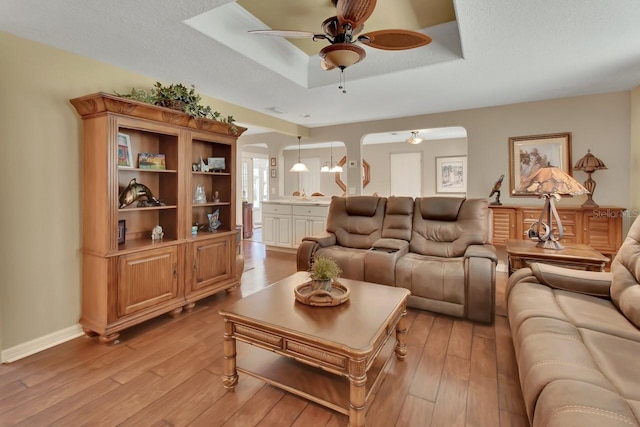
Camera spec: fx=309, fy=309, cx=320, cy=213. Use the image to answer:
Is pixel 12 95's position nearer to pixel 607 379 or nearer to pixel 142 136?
pixel 142 136

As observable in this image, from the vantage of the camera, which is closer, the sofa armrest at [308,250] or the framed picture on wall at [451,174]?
the sofa armrest at [308,250]

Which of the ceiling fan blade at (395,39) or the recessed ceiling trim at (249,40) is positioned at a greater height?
the recessed ceiling trim at (249,40)

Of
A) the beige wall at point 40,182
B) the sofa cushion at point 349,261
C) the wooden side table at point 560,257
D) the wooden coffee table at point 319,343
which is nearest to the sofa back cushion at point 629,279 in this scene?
the wooden side table at point 560,257

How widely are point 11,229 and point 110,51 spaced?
5.17 ft

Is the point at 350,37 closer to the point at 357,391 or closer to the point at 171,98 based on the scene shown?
the point at 171,98

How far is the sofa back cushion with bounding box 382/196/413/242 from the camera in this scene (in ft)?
11.7

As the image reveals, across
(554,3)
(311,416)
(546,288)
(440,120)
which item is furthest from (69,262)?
(440,120)

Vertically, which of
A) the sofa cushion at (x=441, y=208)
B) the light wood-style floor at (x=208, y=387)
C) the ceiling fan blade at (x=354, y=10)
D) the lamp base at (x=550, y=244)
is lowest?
the light wood-style floor at (x=208, y=387)

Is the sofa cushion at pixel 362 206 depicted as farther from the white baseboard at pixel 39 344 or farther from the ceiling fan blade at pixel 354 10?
the white baseboard at pixel 39 344

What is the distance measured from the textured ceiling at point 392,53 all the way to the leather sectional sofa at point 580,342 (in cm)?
155

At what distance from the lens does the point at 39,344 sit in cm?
236

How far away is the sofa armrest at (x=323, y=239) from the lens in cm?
363

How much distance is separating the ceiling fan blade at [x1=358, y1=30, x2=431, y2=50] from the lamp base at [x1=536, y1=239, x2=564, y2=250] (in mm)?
2075

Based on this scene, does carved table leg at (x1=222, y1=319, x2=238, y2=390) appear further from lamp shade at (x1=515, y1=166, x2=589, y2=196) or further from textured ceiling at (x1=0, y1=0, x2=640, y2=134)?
lamp shade at (x1=515, y1=166, x2=589, y2=196)
